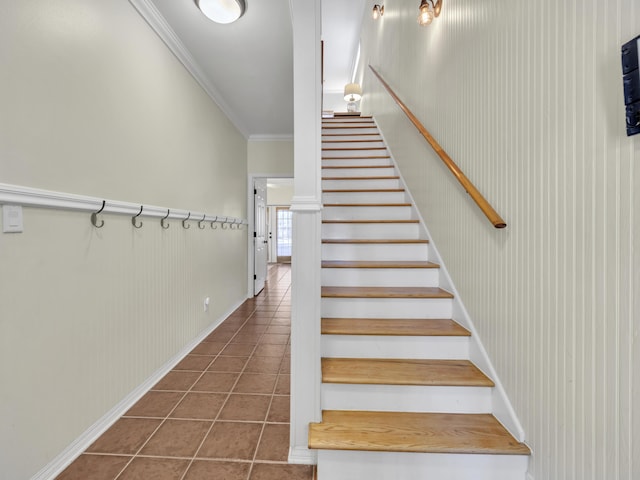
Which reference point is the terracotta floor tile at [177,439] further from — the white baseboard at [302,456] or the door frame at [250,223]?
the door frame at [250,223]

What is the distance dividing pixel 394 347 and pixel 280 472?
0.83 meters

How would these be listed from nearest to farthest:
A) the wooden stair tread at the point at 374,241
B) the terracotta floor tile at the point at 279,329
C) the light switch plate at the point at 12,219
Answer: the light switch plate at the point at 12,219
the wooden stair tread at the point at 374,241
the terracotta floor tile at the point at 279,329

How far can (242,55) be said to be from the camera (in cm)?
261

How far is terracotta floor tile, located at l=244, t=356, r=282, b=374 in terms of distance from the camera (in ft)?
7.73

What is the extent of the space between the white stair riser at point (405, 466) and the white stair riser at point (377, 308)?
76 cm

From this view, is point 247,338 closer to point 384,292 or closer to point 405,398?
point 384,292

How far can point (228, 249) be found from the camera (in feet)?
12.9

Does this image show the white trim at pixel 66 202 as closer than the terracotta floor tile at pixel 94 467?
Yes

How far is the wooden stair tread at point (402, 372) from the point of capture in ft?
4.73

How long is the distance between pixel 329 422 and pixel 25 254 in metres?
1.51

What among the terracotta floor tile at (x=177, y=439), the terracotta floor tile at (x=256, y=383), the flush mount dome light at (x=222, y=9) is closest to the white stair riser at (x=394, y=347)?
the terracotta floor tile at (x=256, y=383)

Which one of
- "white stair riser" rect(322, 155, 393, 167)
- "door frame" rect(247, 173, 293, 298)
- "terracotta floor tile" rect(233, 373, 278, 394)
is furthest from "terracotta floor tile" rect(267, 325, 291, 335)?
"white stair riser" rect(322, 155, 393, 167)

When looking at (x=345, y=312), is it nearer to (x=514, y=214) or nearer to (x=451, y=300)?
(x=451, y=300)

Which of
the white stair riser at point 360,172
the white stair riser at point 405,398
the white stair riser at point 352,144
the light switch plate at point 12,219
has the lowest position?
the white stair riser at point 405,398
